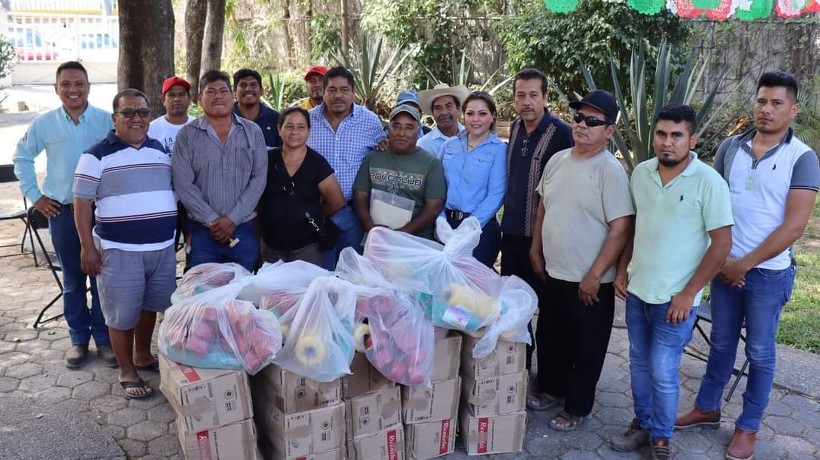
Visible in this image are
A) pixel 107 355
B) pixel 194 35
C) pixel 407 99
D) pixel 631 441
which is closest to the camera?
pixel 631 441

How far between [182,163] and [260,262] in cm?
84

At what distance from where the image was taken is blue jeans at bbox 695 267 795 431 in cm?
330

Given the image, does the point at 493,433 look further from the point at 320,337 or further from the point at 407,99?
the point at 407,99

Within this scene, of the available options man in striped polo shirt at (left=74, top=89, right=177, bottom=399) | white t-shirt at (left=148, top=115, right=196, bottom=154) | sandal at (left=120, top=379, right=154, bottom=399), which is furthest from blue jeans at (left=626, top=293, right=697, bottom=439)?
white t-shirt at (left=148, top=115, right=196, bottom=154)

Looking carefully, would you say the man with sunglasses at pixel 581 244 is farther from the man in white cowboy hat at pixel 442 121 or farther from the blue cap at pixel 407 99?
the blue cap at pixel 407 99

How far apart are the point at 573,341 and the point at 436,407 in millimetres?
855

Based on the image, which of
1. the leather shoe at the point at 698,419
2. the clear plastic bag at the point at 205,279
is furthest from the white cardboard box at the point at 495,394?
the clear plastic bag at the point at 205,279

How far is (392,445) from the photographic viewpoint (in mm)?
3359

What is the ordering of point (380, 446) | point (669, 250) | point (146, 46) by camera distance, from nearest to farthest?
point (669, 250) → point (380, 446) → point (146, 46)

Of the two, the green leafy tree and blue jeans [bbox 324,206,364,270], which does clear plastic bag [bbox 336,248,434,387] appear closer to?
blue jeans [bbox 324,206,364,270]

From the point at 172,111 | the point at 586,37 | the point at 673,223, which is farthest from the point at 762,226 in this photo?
the point at 586,37

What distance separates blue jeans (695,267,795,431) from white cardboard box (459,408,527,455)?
3.41ft

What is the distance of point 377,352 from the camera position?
3.13m

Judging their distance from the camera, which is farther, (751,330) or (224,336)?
(751,330)
